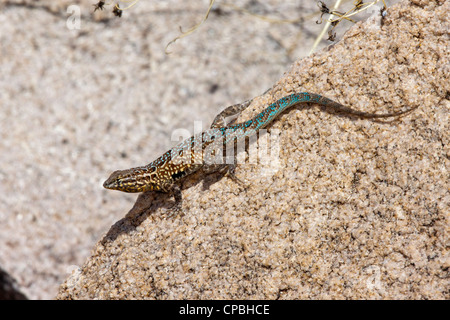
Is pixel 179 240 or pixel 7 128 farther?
pixel 7 128

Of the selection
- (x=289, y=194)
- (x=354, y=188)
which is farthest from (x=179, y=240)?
(x=354, y=188)

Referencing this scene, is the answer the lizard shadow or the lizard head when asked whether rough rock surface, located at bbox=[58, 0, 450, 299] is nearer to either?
the lizard shadow

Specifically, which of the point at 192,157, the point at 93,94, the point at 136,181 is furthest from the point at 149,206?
the point at 93,94

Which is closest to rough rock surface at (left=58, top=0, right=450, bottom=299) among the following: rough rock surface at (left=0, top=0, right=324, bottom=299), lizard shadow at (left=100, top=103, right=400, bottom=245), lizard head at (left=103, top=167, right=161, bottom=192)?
lizard shadow at (left=100, top=103, right=400, bottom=245)

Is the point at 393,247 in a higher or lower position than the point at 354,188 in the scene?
lower

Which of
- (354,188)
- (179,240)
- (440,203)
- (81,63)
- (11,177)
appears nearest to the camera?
(440,203)

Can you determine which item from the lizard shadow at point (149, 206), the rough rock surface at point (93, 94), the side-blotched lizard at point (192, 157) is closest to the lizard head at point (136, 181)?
the side-blotched lizard at point (192, 157)

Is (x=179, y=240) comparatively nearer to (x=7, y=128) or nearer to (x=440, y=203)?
(x=440, y=203)
